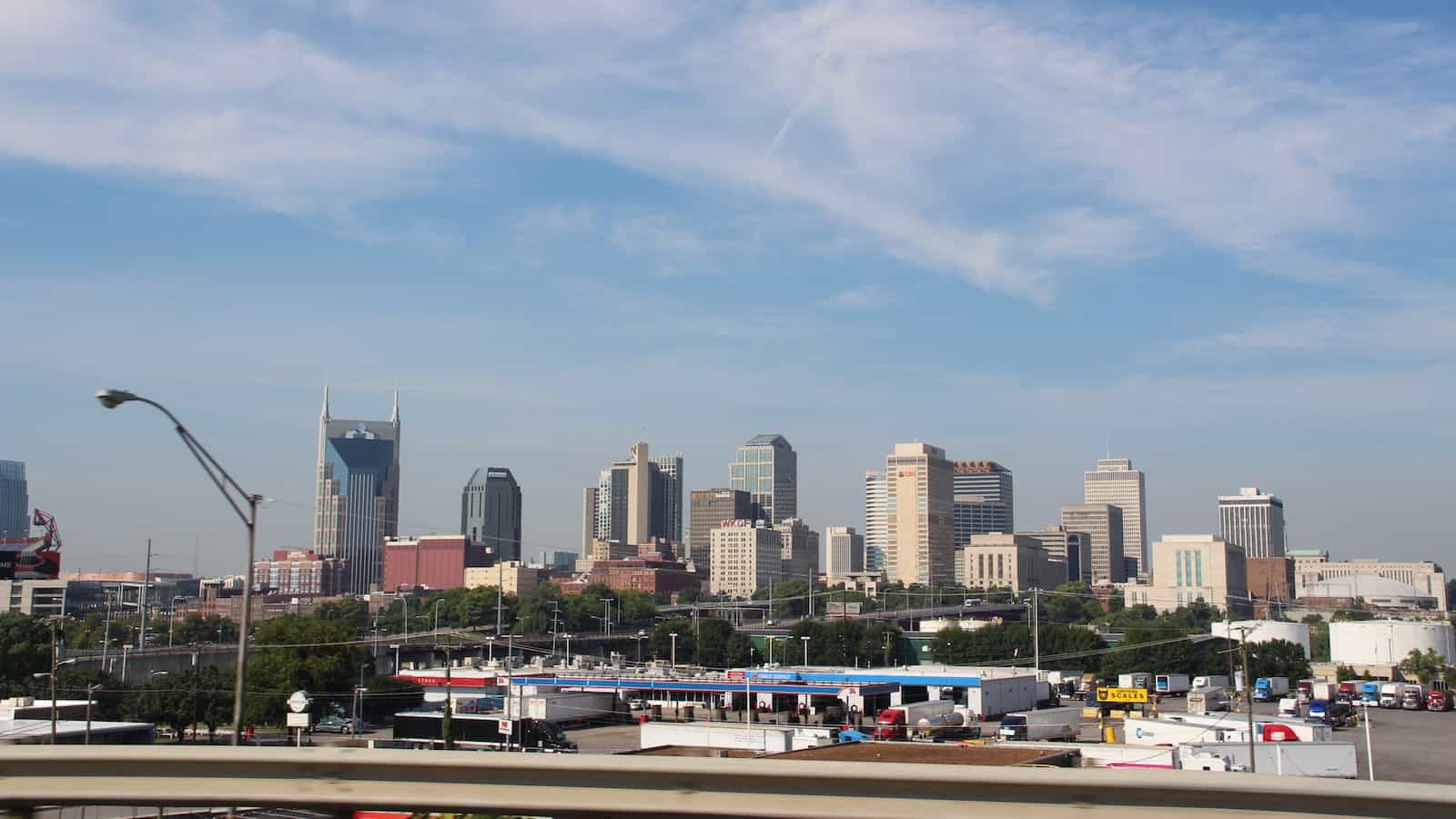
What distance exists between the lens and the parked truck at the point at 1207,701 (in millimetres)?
72500

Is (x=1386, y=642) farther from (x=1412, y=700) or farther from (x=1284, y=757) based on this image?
(x=1284, y=757)

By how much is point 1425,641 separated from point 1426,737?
82265 mm

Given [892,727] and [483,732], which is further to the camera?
[892,727]

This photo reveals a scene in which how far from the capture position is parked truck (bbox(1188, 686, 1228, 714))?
72.5 meters

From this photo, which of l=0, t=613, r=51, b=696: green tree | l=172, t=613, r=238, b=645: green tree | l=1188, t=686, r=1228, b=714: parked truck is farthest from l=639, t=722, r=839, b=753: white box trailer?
l=172, t=613, r=238, b=645: green tree

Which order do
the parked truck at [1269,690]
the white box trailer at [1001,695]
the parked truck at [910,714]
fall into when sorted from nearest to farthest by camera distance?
the parked truck at [910,714] < the white box trailer at [1001,695] < the parked truck at [1269,690]

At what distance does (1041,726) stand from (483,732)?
25.9 meters

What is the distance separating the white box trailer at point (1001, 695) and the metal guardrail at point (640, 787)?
6825cm

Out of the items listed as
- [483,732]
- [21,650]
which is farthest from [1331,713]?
[21,650]

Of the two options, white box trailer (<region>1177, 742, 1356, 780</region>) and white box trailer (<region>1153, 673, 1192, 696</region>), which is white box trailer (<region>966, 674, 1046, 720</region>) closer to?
white box trailer (<region>1153, 673, 1192, 696</region>)

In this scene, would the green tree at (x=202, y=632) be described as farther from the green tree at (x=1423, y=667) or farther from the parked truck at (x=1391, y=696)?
the green tree at (x=1423, y=667)

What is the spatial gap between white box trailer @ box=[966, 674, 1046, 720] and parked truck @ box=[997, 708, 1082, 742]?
33.3 feet

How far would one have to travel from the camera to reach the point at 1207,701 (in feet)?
246

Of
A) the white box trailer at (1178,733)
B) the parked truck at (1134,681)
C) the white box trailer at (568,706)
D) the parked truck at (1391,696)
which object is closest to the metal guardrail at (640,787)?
the white box trailer at (1178,733)
